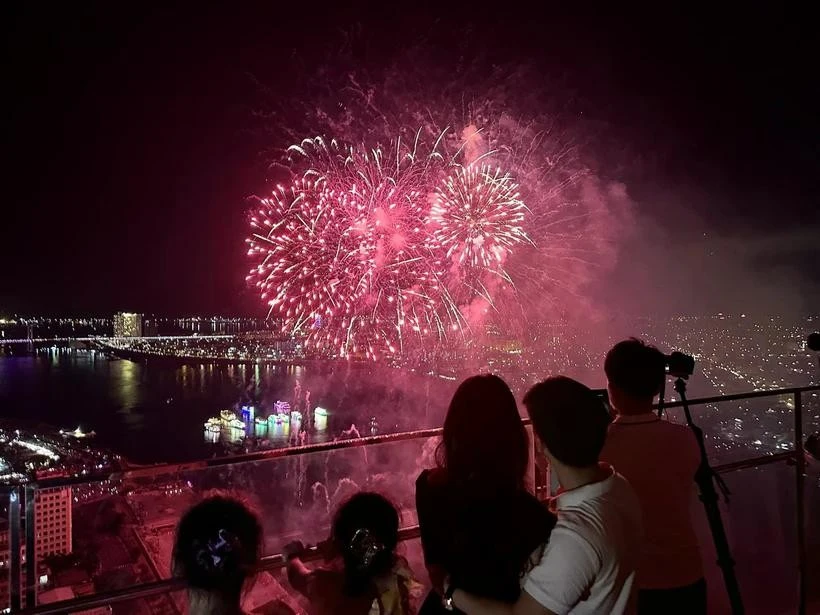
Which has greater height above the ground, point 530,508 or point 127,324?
point 530,508

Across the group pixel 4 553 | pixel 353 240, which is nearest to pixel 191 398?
pixel 353 240

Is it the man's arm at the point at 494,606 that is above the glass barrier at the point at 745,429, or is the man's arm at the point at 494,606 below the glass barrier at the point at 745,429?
above

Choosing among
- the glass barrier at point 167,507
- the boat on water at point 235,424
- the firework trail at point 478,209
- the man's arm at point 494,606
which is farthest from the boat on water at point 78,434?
the man's arm at point 494,606

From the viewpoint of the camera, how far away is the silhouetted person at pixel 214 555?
5.20 ft

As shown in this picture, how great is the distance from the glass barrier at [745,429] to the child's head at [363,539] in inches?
812

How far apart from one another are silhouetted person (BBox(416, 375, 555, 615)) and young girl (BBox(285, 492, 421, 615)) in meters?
0.19

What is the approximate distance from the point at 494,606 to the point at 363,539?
19.9 inches

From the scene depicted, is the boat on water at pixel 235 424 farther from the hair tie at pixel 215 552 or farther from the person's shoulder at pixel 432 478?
the person's shoulder at pixel 432 478

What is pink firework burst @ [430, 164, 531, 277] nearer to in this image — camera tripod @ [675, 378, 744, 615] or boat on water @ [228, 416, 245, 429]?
camera tripod @ [675, 378, 744, 615]

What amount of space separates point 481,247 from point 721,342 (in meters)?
37.8

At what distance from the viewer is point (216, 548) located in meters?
1.59

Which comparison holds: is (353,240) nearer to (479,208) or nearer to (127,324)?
(479,208)

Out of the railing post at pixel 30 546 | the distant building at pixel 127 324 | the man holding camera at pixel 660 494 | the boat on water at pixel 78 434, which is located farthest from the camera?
the distant building at pixel 127 324

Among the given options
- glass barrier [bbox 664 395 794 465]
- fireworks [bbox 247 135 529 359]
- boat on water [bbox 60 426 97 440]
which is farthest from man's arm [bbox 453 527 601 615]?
boat on water [bbox 60 426 97 440]
